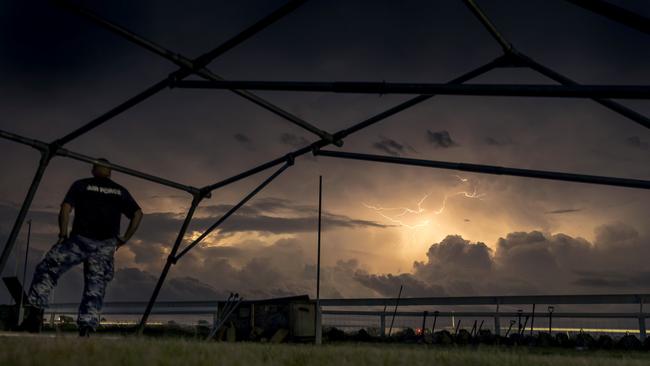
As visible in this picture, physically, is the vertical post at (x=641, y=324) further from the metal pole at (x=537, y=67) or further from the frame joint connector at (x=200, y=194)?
the frame joint connector at (x=200, y=194)

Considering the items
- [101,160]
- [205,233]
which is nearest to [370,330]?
[205,233]

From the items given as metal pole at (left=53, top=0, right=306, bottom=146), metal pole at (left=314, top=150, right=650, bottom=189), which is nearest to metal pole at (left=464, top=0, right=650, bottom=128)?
metal pole at (left=314, top=150, right=650, bottom=189)

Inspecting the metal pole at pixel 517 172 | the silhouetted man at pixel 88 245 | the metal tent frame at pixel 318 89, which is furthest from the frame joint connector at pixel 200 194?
the metal pole at pixel 517 172

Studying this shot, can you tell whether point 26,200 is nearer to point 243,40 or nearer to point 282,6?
point 243,40

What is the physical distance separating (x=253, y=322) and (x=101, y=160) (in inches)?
232

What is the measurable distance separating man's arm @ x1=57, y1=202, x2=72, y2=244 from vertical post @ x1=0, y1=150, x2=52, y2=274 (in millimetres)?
488

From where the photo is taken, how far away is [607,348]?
1392 cm

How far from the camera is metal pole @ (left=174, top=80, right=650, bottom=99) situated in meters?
3.35

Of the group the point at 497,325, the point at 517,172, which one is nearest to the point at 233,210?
the point at 517,172

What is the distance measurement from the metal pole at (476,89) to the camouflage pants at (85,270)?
415 cm

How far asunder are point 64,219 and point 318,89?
4.79m

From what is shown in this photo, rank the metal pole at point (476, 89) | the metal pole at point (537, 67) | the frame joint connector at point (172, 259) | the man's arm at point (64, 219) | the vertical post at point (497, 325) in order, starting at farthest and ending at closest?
the vertical post at point (497, 325) → the frame joint connector at point (172, 259) → the man's arm at point (64, 219) → the metal pole at point (537, 67) → the metal pole at point (476, 89)

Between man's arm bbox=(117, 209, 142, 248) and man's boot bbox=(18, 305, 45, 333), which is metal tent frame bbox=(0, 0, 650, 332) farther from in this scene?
man's boot bbox=(18, 305, 45, 333)

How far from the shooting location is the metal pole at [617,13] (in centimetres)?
338
